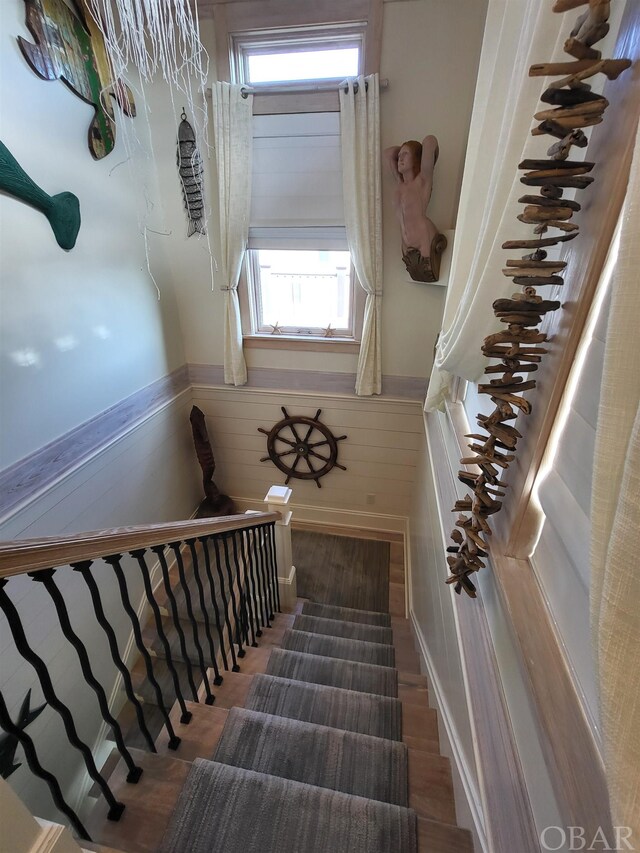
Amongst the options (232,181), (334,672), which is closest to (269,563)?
(334,672)

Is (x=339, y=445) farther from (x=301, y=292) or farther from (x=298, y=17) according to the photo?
(x=298, y=17)

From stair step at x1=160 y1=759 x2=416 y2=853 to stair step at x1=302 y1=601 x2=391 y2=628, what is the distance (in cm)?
147

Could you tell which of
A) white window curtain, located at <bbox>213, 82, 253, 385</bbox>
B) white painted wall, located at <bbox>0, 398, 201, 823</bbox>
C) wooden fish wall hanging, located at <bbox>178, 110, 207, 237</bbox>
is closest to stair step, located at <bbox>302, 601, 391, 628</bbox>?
white painted wall, located at <bbox>0, 398, 201, 823</bbox>

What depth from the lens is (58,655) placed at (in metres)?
1.87

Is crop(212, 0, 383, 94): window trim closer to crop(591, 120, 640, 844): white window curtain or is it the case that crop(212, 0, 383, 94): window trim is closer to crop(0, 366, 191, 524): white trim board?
crop(0, 366, 191, 524): white trim board

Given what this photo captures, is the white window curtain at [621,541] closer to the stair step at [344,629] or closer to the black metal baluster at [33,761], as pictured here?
the black metal baluster at [33,761]

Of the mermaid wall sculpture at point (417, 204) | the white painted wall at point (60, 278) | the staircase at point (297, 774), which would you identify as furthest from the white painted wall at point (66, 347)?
the mermaid wall sculpture at point (417, 204)

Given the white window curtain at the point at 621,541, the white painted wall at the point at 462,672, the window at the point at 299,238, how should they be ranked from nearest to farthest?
1. the white window curtain at the point at 621,541
2. the white painted wall at the point at 462,672
3. the window at the point at 299,238

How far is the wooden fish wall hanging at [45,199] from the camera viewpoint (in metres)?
1.54

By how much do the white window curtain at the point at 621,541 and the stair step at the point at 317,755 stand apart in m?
1.11

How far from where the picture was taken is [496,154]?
0.91 metres

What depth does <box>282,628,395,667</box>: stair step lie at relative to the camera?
75.4 inches

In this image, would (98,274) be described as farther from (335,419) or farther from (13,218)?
(335,419)

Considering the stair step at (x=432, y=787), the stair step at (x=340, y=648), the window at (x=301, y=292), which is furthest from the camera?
the window at (x=301, y=292)
